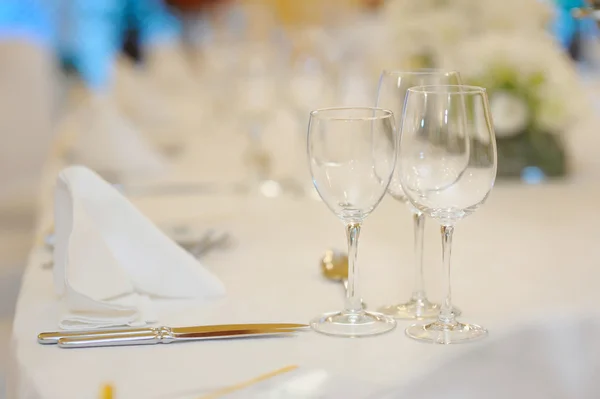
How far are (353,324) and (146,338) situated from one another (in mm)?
233

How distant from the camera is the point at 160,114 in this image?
2.98m

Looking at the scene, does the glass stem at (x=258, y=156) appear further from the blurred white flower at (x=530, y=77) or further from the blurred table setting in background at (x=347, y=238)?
the blurred white flower at (x=530, y=77)

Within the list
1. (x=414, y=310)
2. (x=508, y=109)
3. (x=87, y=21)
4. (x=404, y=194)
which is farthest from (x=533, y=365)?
(x=87, y=21)

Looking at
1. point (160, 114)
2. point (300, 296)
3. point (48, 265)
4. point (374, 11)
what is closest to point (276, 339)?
point (300, 296)

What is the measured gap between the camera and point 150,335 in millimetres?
943

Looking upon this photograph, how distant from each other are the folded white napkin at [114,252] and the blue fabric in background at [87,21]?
23.3 feet

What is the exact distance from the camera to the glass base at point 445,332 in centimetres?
95

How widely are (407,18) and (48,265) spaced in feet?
3.90

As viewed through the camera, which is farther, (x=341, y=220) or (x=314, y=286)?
(x=314, y=286)

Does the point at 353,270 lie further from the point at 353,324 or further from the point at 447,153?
the point at 447,153

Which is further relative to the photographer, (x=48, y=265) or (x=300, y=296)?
(x=48, y=265)

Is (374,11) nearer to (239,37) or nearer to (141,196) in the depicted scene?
(239,37)

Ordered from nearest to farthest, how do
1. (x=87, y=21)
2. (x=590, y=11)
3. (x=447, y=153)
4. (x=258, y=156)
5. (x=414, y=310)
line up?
1. (x=447, y=153)
2. (x=414, y=310)
3. (x=590, y=11)
4. (x=258, y=156)
5. (x=87, y=21)

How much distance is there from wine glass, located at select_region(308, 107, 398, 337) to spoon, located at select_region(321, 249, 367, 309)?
8.3 inches
